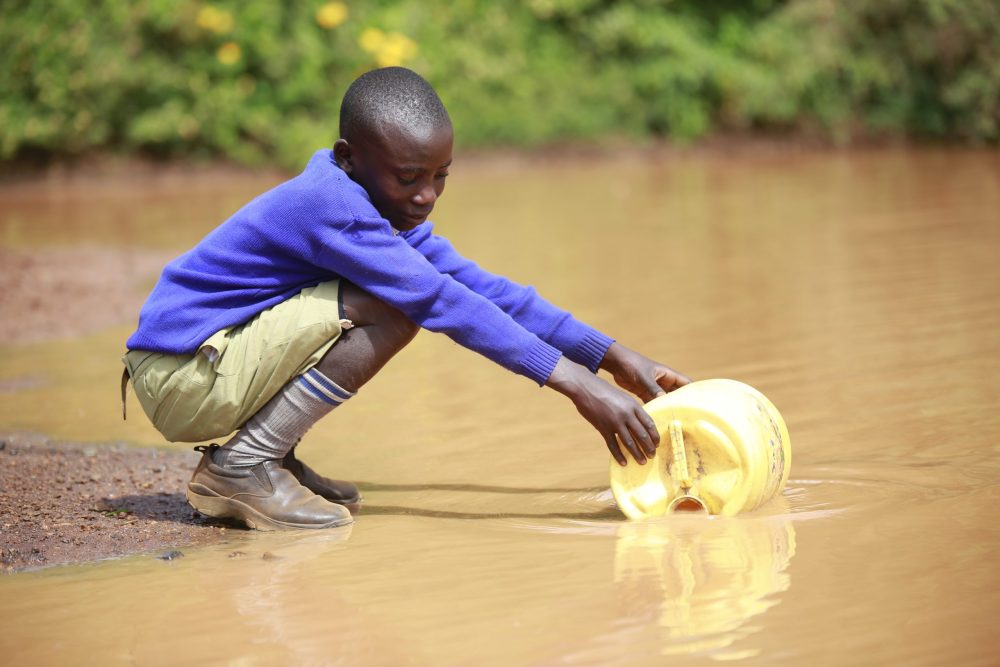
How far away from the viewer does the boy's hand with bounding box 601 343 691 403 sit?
3131 millimetres

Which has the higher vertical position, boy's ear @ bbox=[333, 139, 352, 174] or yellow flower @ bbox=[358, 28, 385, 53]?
yellow flower @ bbox=[358, 28, 385, 53]

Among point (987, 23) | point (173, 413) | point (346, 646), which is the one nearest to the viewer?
point (346, 646)

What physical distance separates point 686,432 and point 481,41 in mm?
10451

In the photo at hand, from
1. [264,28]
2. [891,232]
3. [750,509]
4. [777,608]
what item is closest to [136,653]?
[777,608]

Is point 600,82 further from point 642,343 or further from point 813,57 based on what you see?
point 642,343

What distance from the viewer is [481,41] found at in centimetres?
1277

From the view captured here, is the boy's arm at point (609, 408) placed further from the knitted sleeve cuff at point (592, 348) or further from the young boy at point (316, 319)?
the knitted sleeve cuff at point (592, 348)

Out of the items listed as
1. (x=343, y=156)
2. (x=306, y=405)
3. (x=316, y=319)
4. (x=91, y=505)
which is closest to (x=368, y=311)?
(x=316, y=319)

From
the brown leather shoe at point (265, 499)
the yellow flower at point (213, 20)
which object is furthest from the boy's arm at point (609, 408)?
the yellow flower at point (213, 20)

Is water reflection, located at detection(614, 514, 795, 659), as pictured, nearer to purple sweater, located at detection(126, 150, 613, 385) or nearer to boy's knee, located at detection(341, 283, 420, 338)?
purple sweater, located at detection(126, 150, 613, 385)

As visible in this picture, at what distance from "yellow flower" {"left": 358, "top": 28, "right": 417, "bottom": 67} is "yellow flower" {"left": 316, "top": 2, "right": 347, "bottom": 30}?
28 cm

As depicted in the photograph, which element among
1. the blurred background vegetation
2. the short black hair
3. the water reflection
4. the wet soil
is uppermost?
the blurred background vegetation

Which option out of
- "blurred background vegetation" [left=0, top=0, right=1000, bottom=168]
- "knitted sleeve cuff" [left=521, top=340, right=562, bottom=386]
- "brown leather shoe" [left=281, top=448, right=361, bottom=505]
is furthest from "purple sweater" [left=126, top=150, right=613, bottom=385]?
"blurred background vegetation" [left=0, top=0, right=1000, bottom=168]

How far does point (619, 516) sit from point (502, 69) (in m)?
10.1
